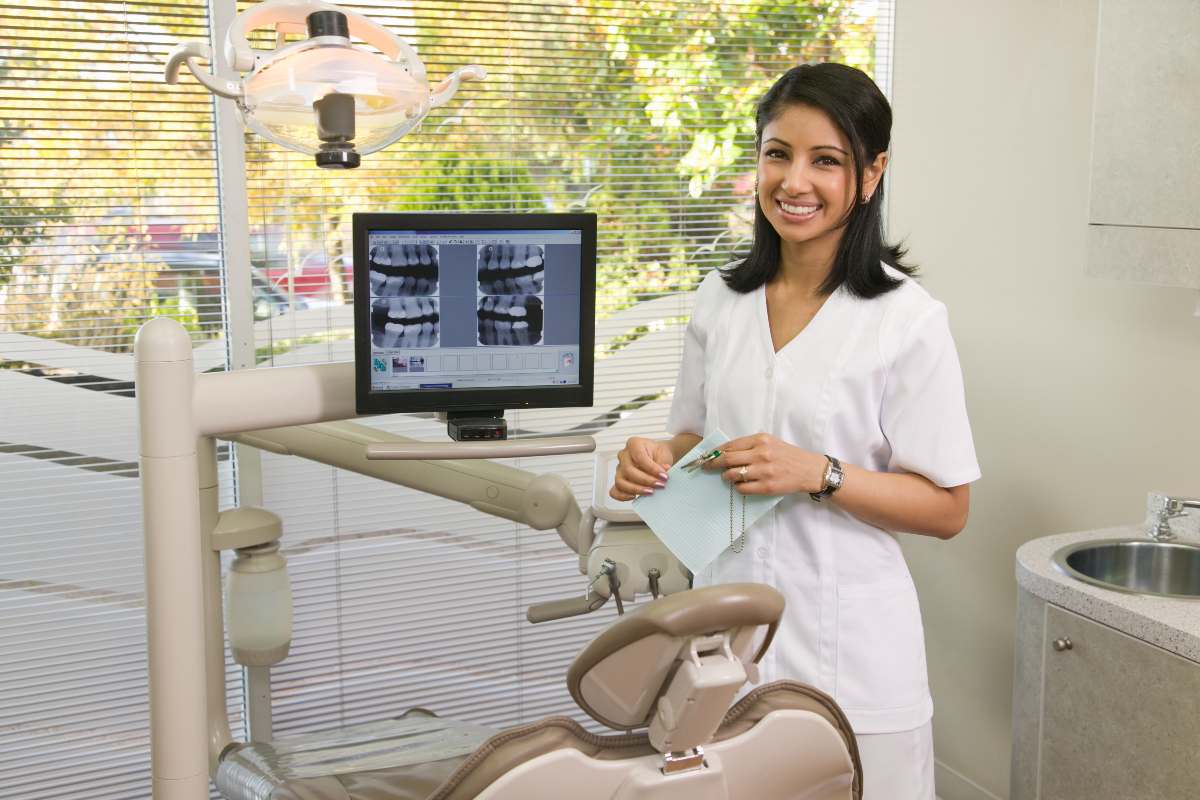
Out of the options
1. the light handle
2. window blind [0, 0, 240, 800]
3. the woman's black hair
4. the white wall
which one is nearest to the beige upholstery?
the woman's black hair

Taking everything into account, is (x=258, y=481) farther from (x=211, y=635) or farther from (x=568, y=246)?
(x=568, y=246)

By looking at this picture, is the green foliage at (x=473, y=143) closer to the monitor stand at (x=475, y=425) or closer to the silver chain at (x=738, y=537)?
the monitor stand at (x=475, y=425)

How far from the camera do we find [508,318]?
1.80 m

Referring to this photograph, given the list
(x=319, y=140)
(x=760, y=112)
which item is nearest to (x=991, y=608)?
(x=760, y=112)

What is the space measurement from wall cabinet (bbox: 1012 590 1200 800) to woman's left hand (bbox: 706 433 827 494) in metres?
0.73

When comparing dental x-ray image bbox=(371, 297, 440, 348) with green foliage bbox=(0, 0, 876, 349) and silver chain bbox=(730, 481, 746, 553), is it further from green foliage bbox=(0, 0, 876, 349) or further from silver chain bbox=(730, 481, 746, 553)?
green foliage bbox=(0, 0, 876, 349)

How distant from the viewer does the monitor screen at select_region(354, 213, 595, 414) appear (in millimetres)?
1728

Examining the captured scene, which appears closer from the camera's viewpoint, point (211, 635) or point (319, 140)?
point (319, 140)

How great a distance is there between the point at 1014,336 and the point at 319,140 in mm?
1680

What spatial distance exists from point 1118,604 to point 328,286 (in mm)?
1787

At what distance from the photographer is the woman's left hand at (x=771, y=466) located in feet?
4.93

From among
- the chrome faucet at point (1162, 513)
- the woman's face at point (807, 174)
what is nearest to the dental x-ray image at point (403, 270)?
the woman's face at point (807, 174)

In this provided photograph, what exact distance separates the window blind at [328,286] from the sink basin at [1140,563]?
1221mm

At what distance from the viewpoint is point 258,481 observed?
2760mm
